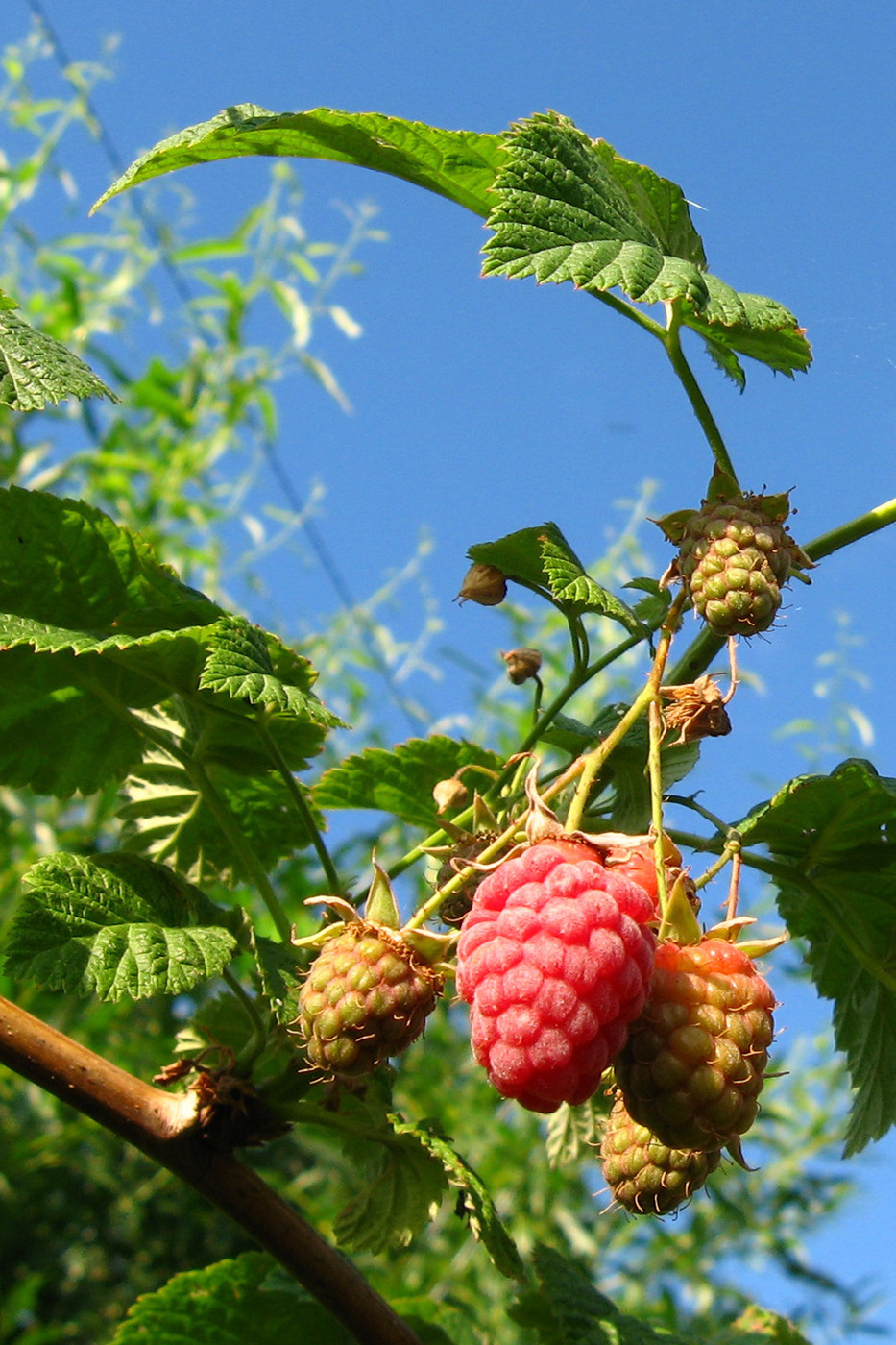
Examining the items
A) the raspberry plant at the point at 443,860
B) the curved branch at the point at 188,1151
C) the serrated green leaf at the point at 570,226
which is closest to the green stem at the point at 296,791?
A: the raspberry plant at the point at 443,860

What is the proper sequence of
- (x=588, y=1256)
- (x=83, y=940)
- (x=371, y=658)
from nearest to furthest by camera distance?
(x=83, y=940), (x=588, y=1256), (x=371, y=658)

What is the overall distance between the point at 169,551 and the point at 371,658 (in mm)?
1106

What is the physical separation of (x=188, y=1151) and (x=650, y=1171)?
0.39m

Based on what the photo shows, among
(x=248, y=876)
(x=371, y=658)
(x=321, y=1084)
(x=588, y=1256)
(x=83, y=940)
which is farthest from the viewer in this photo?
(x=371, y=658)

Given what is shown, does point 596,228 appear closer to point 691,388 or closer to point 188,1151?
point 691,388

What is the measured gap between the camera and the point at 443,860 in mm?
1092

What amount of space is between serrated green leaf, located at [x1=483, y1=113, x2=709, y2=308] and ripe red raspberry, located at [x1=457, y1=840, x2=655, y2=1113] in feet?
1.51

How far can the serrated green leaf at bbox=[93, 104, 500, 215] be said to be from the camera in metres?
1.24

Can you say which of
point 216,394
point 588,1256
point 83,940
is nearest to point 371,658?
point 216,394

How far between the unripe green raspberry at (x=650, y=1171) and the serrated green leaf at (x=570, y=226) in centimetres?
63

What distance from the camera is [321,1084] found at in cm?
124

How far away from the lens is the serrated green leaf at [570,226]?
1.07 metres

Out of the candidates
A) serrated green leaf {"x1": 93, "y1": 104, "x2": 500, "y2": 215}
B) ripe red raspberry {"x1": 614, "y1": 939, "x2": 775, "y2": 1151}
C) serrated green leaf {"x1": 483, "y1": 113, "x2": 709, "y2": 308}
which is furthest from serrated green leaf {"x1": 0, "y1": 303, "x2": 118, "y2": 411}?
ripe red raspberry {"x1": 614, "y1": 939, "x2": 775, "y2": 1151}

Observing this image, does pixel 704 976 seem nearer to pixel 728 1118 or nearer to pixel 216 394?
pixel 728 1118
